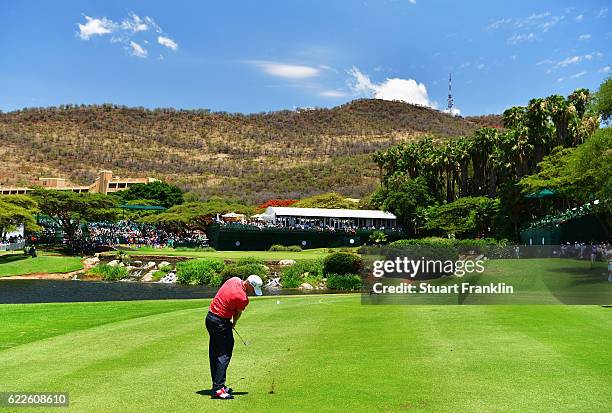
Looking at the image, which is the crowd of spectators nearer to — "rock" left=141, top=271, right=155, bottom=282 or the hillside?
"rock" left=141, top=271, right=155, bottom=282

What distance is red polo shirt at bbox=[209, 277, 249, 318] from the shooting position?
949cm

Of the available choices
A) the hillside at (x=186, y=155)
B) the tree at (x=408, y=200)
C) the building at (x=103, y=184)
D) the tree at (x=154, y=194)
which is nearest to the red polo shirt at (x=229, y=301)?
the tree at (x=408, y=200)

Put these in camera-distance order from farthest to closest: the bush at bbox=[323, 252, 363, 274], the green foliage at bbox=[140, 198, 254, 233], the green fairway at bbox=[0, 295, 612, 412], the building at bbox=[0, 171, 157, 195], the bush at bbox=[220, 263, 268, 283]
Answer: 1. the building at bbox=[0, 171, 157, 195]
2. the green foliage at bbox=[140, 198, 254, 233]
3. the bush at bbox=[323, 252, 363, 274]
4. the bush at bbox=[220, 263, 268, 283]
5. the green fairway at bbox=[0, 295, 612, 412]

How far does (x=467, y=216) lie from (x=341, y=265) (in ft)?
104

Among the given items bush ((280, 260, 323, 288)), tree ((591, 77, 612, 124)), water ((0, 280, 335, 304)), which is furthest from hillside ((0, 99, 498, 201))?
tree ((591, 77, 612, 124))

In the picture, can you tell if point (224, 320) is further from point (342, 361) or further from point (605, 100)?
point (605, 100)

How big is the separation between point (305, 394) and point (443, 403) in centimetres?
198

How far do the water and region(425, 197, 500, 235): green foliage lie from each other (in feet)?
114

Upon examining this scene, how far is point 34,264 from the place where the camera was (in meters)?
56.7

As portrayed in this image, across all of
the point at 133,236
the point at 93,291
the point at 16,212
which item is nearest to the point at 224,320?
the point at 93,291

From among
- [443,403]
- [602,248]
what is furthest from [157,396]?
[602,248]

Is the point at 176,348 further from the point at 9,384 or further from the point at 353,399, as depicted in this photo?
the point at 353,399

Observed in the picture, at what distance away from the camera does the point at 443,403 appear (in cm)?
854

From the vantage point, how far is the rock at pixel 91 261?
59.3 m
